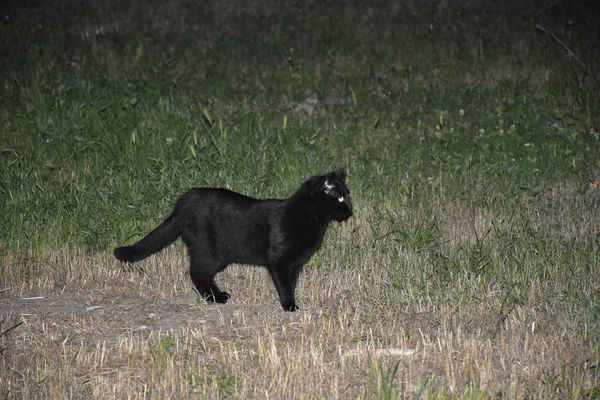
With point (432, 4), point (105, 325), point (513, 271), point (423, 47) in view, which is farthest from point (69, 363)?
point (432, 4)

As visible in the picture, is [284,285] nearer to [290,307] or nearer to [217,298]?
[290,307]

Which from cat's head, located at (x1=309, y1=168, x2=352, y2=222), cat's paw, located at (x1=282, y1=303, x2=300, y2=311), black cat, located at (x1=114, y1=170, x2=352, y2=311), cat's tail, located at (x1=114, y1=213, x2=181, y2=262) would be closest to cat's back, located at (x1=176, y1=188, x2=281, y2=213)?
black cat, located at (x1=114, y1=170, x2=352, y2=311)

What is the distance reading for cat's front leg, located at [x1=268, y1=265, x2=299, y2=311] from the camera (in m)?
6.54

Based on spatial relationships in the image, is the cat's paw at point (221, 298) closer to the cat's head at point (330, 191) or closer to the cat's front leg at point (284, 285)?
the cat's front leg at point (284, 285)

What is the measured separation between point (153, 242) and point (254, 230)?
86cm

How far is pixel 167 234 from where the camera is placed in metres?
6.86

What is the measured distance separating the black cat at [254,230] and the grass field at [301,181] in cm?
32

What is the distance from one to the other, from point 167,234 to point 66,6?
12756mm

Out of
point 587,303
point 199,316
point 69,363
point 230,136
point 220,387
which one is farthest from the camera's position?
point 230,136

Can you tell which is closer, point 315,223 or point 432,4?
point 315,223

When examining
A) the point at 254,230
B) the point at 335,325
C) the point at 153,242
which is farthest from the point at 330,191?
the point at 153,242

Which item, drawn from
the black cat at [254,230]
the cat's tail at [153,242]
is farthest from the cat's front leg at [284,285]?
the cat's tail at [153,242]

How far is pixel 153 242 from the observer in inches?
270

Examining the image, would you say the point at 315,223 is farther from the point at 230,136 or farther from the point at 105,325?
the point at 230,136
